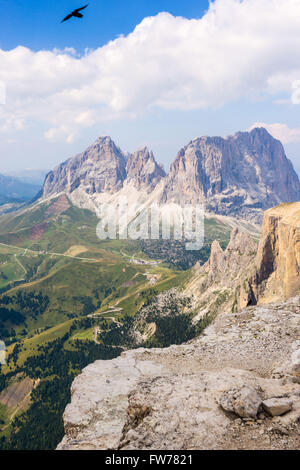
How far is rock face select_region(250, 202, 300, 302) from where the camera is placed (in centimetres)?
7234

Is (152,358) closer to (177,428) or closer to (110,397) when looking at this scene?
(110,397)

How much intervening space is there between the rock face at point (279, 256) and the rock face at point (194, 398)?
36.3 m

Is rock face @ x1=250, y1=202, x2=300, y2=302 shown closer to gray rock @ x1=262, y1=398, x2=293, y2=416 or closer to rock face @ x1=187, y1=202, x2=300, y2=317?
rock face @ x1=187, y1=202, x2=300, y2=317

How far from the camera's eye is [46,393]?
19088 cm

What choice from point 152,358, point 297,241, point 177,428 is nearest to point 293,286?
point 297,241

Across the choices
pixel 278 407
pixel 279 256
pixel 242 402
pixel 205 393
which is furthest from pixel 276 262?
pixel 242 402

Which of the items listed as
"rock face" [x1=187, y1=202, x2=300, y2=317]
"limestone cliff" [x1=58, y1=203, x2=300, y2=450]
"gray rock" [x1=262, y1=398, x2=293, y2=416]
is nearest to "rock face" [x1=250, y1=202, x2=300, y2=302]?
"rock face" [x1=187, y1=202, x2=300, y2=317]

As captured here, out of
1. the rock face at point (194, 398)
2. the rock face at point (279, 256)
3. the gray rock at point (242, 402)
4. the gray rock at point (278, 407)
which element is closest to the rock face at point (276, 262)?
the rock face at point (279, 256)

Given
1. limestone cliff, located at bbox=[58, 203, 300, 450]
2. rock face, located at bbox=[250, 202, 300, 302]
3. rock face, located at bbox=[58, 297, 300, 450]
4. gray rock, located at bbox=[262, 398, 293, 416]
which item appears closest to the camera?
rock face, located at bbox=[58, 297, 300, 450]

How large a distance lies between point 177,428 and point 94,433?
786 centimetres

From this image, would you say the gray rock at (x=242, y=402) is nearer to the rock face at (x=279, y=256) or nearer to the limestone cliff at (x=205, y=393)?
the limestone cliff at (x=205, y=393)

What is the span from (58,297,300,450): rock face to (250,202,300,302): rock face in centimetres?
3631

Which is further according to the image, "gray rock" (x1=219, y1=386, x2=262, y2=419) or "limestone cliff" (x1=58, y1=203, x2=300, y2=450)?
"gray rock" (x1=219, y1=386, x2=262, y2=419)

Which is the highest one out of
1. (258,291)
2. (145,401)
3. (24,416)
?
(145,401)
